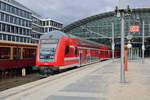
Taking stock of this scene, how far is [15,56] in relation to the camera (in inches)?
666

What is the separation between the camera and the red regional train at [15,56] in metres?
15.4

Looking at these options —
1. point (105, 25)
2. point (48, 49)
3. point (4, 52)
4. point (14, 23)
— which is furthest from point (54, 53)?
point (105, 25)

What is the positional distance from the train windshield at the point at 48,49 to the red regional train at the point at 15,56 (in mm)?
3460

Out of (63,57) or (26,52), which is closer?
(63,57)

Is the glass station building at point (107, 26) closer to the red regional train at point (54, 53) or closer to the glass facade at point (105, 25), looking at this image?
the glass facade at point (105, 25)

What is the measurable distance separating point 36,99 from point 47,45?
27.9 ft

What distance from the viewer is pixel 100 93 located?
7176mm

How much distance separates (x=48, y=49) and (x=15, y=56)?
4.42 metres

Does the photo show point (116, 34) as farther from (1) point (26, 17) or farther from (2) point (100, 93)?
(2) point (100, 93)

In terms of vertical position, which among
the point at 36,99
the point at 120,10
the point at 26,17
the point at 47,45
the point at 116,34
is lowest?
the point at 36,99

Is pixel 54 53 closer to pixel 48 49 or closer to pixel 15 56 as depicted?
pixel 48 49


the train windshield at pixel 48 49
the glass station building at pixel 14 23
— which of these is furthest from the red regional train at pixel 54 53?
the glass station building at pixel 14 23

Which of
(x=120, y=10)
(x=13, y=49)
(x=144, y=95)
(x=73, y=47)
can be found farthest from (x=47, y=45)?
(x=144, y=95)

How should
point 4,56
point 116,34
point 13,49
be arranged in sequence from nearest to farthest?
1. point 4,56
2. point 13,49
3. point 116,34
